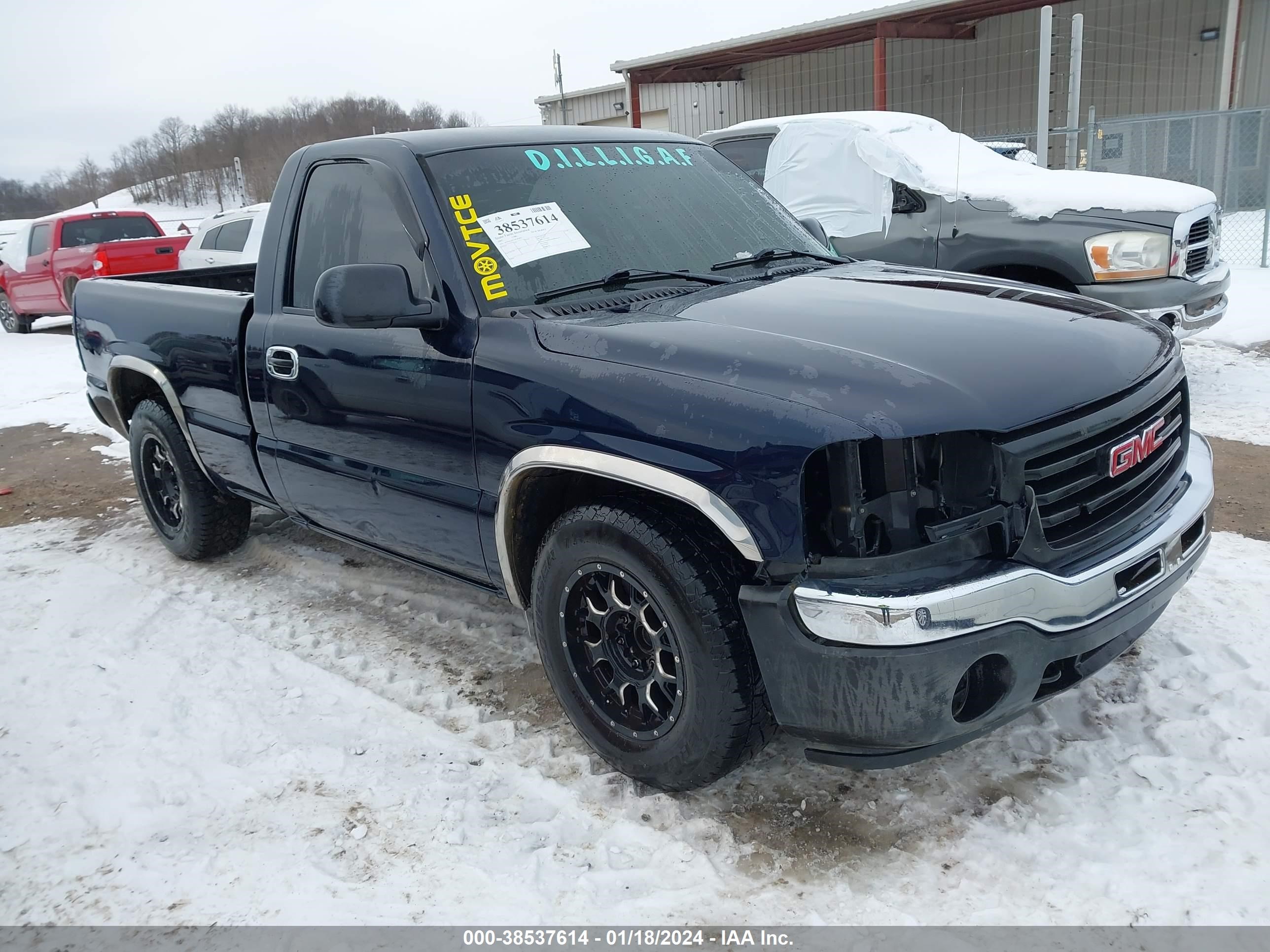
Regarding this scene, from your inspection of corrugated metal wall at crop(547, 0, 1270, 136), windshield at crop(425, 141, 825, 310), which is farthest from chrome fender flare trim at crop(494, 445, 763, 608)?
corrugated metal wall at crop(547, 0, 1270, 136)

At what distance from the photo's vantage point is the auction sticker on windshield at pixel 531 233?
308 centimetres

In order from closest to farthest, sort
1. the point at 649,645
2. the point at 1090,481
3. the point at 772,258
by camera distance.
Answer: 1. the point at 1090,481
2. the point at 649,645
3. the point at 772,258

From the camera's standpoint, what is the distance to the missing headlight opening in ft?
7.38

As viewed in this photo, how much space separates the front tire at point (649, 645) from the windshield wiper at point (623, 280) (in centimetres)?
72

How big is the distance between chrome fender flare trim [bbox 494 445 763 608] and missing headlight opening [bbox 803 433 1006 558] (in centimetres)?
17

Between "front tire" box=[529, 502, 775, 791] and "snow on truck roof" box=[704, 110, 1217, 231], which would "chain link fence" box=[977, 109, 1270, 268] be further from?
"front tire" box=[529, 502, 775, 791]

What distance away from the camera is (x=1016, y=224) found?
6207 millimetres

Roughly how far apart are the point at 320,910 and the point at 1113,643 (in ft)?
6.90

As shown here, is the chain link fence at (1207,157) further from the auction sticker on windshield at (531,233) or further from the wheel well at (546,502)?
the wheel well at (546,502)

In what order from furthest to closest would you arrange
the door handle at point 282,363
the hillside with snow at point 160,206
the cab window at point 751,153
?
1. the hillside with snow at point 160,206
2. the cab window at point 751,153
3. the door handle at point 282,363

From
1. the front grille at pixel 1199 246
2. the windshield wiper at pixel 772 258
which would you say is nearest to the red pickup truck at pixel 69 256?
the windshield wiper at pixel 772 258

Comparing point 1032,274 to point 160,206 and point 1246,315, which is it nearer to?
point 1246,315

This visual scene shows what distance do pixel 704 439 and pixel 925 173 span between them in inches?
210

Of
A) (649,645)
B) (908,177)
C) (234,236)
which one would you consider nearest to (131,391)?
(649,645)
